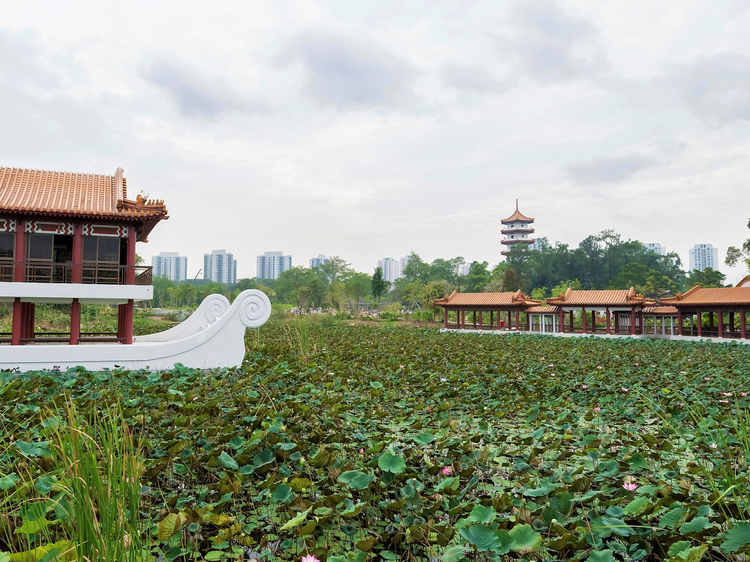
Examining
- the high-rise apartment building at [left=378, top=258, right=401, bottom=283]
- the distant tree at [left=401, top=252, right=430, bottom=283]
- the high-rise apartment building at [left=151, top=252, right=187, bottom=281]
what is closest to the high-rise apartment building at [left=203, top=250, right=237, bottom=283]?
the high-rise apartment building at [left=151, top=252, right=187, bottom=281]

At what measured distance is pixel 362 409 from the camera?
4.66 meters

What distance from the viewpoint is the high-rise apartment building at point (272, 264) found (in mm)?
114188

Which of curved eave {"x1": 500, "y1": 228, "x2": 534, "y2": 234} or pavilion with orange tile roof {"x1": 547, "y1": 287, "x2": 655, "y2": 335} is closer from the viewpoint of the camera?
pavilion with orange tile roof {"x1": 547, "y1": 287, "x2": 655, "y2": 335}

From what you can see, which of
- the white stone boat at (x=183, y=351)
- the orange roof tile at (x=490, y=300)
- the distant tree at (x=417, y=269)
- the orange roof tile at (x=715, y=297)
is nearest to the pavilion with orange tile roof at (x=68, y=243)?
the white stone boat at (x=183, y=351)

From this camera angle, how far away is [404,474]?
276 cm

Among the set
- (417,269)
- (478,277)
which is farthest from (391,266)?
(478,277)

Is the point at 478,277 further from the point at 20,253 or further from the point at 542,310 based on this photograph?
the point at 20,253

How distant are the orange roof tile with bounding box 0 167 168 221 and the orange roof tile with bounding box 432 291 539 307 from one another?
1700cm

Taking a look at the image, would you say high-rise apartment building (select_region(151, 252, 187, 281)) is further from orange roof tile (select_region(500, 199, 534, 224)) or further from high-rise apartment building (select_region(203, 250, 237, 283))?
orange roof tile (select_region(500, 199, 534, 224))

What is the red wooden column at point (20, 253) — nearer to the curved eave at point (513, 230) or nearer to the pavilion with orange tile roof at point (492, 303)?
the pavilion with orange tile roof at point (492, 303)

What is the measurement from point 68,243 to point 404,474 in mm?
8839

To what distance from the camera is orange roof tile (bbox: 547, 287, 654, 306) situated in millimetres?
19442

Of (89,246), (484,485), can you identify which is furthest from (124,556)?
(89,246)

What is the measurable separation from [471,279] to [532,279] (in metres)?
6.58
